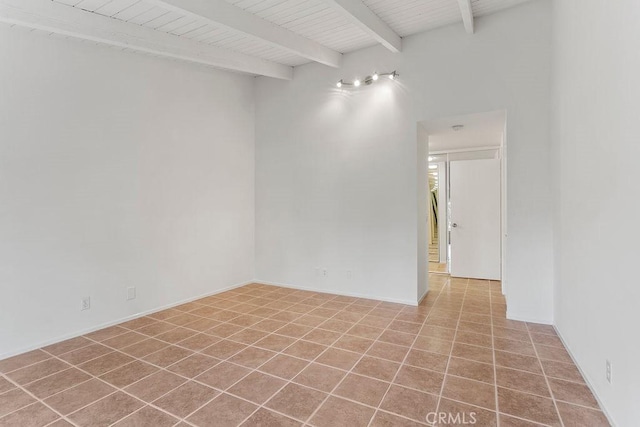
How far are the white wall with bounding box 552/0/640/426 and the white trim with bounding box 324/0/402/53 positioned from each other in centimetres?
162

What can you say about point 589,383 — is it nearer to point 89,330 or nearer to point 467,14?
point 467,14

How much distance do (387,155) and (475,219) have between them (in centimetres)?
243

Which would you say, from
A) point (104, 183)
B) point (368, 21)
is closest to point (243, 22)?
point (368, 21)

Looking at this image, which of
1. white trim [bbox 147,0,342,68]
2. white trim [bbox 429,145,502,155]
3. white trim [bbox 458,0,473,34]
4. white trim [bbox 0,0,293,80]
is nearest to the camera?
white trim [bbox 0,0,293,80]

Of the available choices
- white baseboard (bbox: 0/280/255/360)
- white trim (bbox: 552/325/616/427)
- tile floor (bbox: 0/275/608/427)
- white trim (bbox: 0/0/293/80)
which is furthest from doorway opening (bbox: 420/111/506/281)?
white baseboard (bbox: 0/280/255/360)

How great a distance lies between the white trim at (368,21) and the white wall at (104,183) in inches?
93.9

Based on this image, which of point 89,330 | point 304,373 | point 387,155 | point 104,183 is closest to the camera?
point 304,373

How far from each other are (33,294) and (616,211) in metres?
4.49

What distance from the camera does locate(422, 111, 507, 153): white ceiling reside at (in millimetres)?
3830

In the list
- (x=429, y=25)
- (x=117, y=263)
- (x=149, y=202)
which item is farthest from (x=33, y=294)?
(x=429, y=25)

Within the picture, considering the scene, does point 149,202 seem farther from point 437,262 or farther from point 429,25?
point 437,262

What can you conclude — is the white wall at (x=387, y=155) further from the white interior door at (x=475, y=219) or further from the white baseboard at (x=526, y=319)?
the white interior door at (x=475, y=219)

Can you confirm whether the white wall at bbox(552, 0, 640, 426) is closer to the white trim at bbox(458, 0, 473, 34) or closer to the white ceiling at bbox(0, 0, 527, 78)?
the white trim at bbox(458, 0, 473, 34)

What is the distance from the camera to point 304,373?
2484 millimetres
